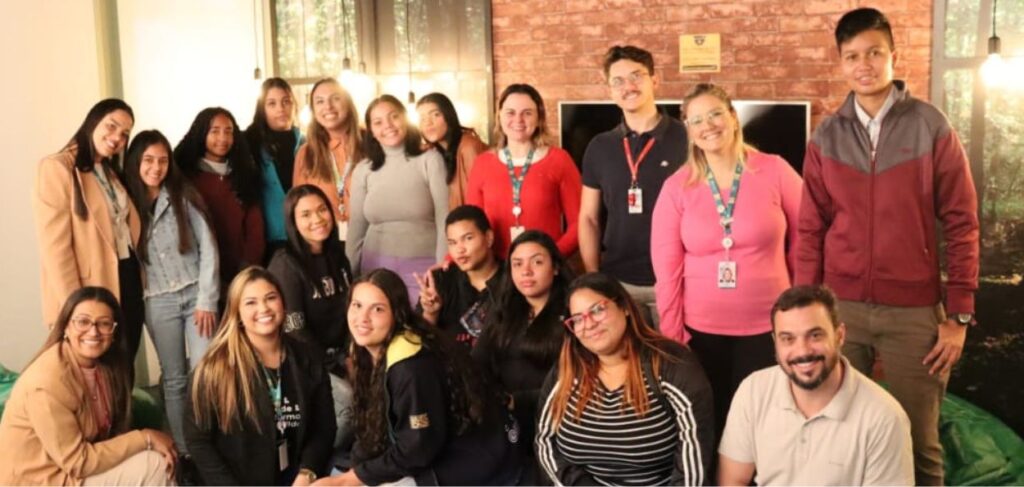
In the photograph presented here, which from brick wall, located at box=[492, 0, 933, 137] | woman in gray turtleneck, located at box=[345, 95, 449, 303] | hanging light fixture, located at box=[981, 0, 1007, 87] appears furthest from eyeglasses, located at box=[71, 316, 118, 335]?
hanging light fixture, located at box=[981, 0, 1007, 87]

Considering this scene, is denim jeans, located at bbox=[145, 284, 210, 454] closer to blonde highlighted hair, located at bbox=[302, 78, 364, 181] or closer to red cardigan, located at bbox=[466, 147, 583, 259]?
blonde highlighted hair, located at bbox=[302, 78, 364, 181]

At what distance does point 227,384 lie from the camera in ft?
11.4

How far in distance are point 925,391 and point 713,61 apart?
266cm

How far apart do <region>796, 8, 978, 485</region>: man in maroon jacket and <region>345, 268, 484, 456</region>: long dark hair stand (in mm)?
1193

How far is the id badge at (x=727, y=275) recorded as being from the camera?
3359mm

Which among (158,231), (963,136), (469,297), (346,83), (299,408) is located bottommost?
(299,408)

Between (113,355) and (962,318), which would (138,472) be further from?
(962,318)

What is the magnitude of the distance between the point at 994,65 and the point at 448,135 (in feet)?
8.00

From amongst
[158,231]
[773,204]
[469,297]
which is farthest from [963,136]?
[158,231]

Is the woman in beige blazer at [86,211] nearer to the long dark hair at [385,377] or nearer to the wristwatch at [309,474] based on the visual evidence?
the wristwatch at [309,474]

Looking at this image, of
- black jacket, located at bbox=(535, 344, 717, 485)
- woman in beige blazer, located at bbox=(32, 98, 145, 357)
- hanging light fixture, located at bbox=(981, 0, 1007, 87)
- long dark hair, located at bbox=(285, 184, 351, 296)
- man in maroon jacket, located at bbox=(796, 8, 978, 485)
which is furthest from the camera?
hanging light fixture, located at bbox=(981, 0, 1007, 87)

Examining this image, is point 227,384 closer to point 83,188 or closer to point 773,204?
point 83,188

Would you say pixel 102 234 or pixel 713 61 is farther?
pixel 713 61

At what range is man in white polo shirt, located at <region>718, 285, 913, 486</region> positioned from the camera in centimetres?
271
